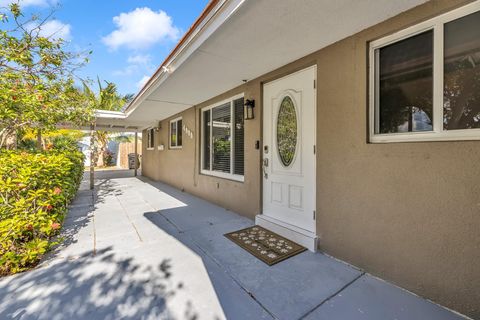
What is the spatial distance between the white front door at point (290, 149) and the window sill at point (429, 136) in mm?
841

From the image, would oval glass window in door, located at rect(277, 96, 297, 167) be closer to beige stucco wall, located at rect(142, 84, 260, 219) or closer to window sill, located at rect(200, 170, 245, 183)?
beige stucco wall, located at rect(142, 84, 260, 219)

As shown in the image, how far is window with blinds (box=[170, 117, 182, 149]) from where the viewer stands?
7367mm

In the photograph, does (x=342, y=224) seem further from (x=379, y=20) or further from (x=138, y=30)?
(x=138, y=30)

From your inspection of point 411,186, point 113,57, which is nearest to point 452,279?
point 411,186

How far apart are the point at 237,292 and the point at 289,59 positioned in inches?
118

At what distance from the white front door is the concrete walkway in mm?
697

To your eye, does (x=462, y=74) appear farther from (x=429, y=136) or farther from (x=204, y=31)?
(x=204, y=31)

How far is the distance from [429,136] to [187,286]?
2628 millimetres

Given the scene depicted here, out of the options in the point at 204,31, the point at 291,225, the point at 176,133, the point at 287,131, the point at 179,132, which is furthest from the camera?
the point at 176,133

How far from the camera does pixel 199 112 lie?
595 cm

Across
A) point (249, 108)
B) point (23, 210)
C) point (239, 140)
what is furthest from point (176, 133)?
point (23, 210)

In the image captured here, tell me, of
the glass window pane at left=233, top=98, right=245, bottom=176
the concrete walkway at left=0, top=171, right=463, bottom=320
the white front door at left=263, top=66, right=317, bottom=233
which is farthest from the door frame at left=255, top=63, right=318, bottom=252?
the glass window pane at left=233, top=98, right=245, bottom=176

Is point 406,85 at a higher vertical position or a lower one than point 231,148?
higher

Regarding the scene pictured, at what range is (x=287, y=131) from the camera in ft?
11.1
